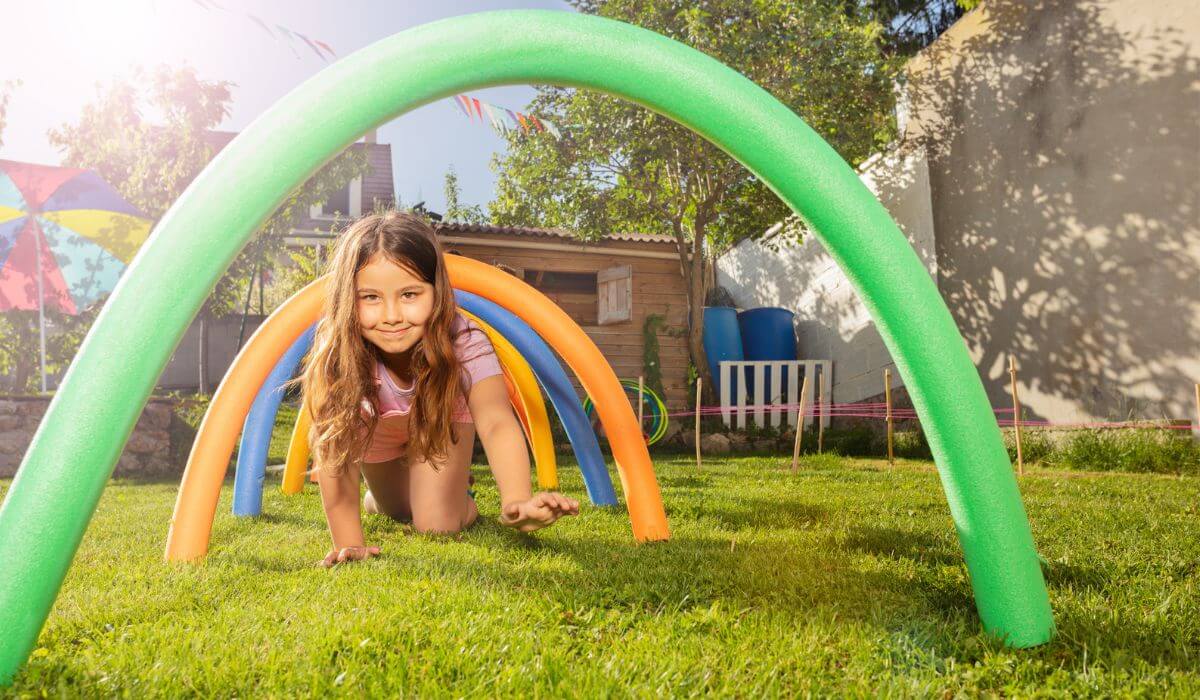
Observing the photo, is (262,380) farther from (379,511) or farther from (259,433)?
(379,511)

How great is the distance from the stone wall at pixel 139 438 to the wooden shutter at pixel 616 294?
23.1 ft

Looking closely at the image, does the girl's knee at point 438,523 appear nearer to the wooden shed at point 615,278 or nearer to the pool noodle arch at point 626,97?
the pool noodle arch at point 626,97

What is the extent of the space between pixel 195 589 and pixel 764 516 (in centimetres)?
262

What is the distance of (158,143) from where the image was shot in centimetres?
1208

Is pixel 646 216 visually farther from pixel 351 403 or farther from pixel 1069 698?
pixel 1069 698

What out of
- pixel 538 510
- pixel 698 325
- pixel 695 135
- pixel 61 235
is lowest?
pixel 538 510

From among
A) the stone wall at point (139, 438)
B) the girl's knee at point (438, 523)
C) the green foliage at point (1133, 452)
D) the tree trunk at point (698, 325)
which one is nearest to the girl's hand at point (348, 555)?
the girl's knee at point (438, 523)

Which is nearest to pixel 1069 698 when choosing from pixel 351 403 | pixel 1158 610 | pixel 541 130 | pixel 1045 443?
pixel 1158 610

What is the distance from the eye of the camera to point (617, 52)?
158 cm

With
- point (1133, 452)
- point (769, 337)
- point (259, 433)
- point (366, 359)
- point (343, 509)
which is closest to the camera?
point (366, 359)

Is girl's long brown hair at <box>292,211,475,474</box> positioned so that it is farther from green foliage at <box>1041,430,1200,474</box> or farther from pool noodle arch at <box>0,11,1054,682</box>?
green foliage at <box>1041,430,1200,474</box>

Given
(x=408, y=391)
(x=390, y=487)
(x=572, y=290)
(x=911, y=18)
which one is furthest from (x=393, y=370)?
(x=911, y=18)

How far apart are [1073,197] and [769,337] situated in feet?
18.1

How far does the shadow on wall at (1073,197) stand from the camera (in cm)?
793
